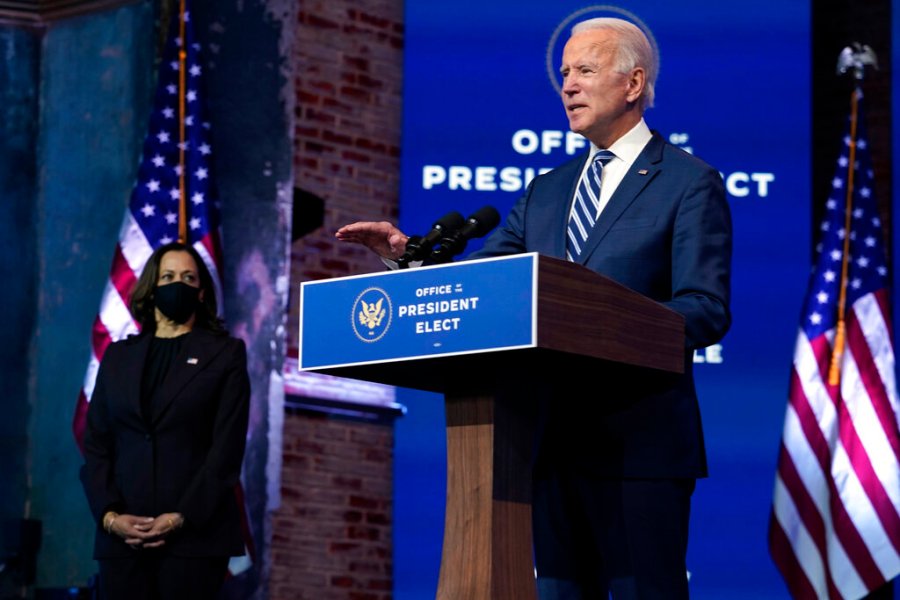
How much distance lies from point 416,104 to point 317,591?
7.12 ft

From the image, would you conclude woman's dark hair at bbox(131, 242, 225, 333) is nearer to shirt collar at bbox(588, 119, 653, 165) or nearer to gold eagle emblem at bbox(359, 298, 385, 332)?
shirt collar at bbox(588, 119, 653, 165)

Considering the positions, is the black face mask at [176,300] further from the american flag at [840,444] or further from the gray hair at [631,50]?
the american flag at [840,444]

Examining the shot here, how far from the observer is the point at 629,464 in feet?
8.96

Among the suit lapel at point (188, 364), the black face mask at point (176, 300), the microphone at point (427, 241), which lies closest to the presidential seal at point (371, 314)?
the microphone at point (427, 241)

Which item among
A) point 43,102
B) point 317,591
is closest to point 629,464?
point 317,591

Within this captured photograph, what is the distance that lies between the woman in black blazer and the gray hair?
2.40 meters

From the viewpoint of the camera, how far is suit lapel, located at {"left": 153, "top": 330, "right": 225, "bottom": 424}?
4.95 m

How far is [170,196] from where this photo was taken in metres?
6.25

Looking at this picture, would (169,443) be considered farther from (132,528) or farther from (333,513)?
(333,513)

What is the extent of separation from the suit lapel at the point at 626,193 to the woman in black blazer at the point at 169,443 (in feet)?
7.62

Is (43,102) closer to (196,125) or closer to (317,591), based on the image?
(196,125)

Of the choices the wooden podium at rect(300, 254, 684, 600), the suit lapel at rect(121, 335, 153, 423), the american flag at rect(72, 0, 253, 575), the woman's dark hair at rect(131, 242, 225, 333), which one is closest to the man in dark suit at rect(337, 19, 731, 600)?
the wooden podium at rect(300, 254, 684, 600)

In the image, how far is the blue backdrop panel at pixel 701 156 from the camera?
20.6 ft

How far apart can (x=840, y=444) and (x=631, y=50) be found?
3.75 meters
